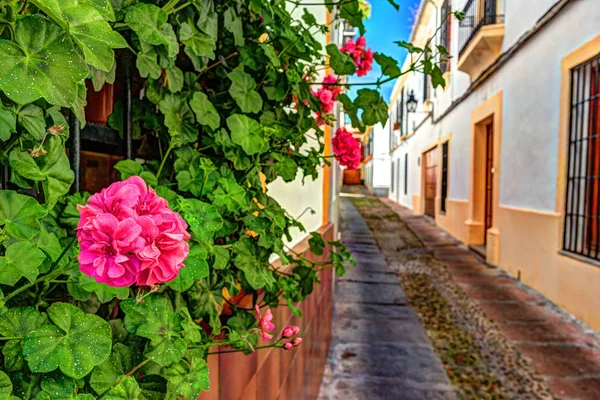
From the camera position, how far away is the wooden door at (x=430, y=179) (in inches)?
497

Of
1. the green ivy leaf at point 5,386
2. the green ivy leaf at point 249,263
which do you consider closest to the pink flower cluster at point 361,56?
the green ivy leaf at point 249,263

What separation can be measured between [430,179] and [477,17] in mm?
6563

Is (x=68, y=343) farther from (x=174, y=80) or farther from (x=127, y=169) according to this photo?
(x=174, y=80)

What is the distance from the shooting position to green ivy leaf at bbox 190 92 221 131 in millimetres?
941

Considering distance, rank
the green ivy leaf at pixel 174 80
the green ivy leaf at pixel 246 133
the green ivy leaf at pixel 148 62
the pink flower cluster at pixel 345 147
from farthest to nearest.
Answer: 1. the pink flower cluster at pixel 345 147
2. the green ivy leaf at pixel 246 133
3. the green ivy leaf at pixel 174 80
4. the green ivy leaf at pixel 148 62

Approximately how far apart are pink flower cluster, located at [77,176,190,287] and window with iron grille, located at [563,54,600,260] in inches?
Answer: 161

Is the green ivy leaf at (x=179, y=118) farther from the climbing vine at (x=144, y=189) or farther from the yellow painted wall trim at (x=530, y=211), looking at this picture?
the yellow painted wall trim at (x=530, y=211)

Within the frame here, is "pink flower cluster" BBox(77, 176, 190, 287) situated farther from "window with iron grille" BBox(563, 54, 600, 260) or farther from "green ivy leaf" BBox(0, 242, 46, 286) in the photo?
"window with iron grille" BBox(563, 54, 600, 260)

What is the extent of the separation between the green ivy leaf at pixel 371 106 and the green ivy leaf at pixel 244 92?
344mm

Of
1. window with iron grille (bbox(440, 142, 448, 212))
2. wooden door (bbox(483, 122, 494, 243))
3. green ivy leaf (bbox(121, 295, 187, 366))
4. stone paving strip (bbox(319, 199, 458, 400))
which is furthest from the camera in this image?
window with iron grille (bbox(440, 142, 448, 212))

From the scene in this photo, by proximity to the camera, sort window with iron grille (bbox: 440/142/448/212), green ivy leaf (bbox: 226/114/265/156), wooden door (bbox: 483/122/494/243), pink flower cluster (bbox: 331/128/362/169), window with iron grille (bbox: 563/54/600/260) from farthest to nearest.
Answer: window with iron grille (bbox: 440/142/448/212) < wooden door (bbox: 483/122/494/243) < window with iron grille (bbox: 563/54/600/260) < pink flower cluster (bbox: 331/128/362/169) < green ivy leaf (bbox: 226/114/265/156)

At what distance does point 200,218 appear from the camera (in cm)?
74

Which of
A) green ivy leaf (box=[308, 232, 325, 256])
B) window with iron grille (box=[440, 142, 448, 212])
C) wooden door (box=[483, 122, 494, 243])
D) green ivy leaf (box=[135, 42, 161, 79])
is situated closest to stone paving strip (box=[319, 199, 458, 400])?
green ivy leaf (box=[308, 232, 325, 256])

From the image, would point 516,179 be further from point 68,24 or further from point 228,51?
point 68,24
